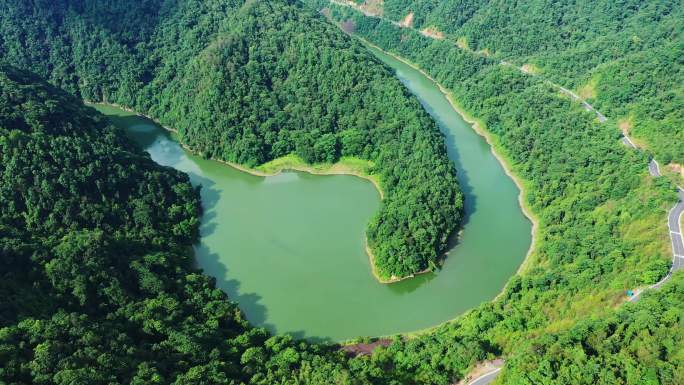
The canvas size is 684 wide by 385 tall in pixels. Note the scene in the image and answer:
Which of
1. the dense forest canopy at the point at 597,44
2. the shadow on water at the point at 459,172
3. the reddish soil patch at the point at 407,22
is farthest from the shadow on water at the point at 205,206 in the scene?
the reddish soil patch at the point at 407,22

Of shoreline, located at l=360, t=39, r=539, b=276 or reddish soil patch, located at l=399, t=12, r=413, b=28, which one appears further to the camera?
reddish soil patch, located at l=399, t=12, r=413, b=28

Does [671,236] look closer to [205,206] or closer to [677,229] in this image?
[677,229]

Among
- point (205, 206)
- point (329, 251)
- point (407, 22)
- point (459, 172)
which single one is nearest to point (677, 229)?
point (459, 172)

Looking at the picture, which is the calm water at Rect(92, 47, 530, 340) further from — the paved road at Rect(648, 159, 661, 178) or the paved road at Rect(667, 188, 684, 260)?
the paved road at Rect(648, 159, 661, 178)

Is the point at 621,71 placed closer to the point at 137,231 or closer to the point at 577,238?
the point at 577,238

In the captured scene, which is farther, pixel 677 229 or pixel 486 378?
pixel 677 229

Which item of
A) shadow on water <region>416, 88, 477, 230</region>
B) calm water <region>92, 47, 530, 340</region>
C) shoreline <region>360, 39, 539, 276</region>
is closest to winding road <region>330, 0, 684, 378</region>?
calm water <region>92, 47, 530, 340</region>
